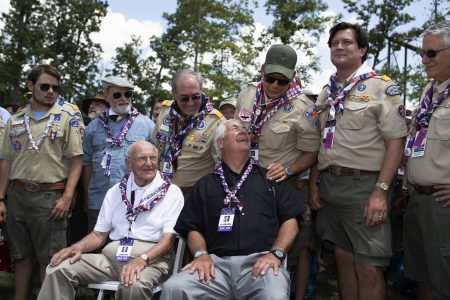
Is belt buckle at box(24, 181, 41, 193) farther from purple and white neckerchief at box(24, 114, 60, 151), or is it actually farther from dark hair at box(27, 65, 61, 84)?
dark hair at box(27, 65, 61, 84)

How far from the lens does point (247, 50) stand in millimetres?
20391

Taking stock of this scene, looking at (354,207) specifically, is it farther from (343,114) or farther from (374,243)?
(343,114)

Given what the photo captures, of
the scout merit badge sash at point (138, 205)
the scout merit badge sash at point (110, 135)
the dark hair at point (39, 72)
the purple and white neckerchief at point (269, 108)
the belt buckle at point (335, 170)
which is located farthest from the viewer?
the scout merit badge sash at point (110, 135)

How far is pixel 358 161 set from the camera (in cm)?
386

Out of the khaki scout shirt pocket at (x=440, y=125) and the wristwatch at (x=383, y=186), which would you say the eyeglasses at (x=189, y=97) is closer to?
the wristwatch at (x=383, y=186)

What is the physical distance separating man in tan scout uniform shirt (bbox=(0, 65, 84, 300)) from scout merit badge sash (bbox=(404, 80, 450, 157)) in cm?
306

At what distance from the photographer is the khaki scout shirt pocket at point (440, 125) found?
3477 mm

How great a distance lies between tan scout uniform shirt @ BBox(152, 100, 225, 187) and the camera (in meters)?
4.67

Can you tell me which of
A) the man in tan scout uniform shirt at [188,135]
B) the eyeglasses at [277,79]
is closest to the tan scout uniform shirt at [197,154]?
the man in tan scout uniform shirt at [188,135]

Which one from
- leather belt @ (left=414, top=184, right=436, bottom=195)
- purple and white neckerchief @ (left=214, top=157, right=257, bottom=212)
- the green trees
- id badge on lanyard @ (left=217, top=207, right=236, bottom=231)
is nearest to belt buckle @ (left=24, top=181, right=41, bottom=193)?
purple and white neckerchief @ (left=214, top=157, right=257, bottom=212)

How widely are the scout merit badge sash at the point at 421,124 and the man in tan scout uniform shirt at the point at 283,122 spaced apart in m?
0.79

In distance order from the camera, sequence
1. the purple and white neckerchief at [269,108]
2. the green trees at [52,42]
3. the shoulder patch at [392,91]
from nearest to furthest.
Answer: the shoulder patch at [392,91]
the purple and white neckerchief at [269,108]
the green trees at [52,42]

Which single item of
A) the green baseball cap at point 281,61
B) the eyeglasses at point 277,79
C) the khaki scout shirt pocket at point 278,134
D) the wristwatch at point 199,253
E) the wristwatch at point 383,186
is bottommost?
the wristwatch at point 199,253

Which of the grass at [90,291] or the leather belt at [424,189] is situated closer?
the leather belt at [424,189]
